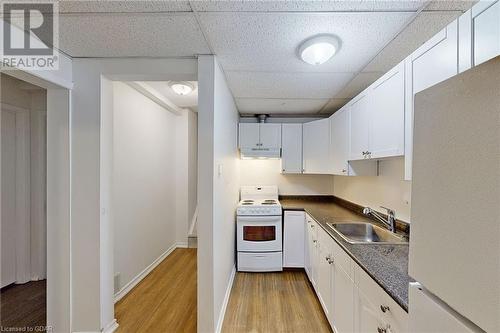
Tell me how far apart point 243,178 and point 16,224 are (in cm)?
304

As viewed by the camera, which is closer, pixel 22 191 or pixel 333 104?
pixel 22 191

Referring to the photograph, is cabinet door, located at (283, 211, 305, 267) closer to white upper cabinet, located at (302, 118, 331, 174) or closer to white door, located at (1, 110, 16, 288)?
white upper cabinet, located at (302, 118, 331, 174)

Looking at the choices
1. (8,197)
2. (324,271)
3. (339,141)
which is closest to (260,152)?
(339,141)

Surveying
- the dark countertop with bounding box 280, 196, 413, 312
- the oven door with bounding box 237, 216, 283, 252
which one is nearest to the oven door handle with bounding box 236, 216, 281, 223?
the oven door with bounding box 237, 216, 283, 252

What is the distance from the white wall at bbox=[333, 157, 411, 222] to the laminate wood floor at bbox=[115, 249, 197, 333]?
7.22 feet

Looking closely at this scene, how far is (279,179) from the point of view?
391cm

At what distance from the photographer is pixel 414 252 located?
737mm

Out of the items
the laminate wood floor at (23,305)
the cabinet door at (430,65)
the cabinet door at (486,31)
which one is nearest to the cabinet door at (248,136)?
the cabinet door at (430,65)

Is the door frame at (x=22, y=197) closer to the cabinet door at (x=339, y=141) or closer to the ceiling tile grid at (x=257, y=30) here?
the ceiling tile grid at (x=257, y=30)

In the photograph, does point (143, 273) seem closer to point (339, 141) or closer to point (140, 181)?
point (140, 181)

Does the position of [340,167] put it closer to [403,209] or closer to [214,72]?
[403,209]

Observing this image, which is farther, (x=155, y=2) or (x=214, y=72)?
(x=214, y=72)

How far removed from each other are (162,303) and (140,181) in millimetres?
1487

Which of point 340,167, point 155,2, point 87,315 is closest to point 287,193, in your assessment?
point 340,167
